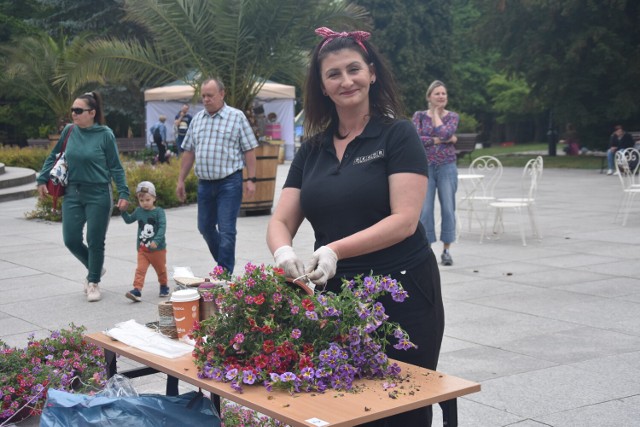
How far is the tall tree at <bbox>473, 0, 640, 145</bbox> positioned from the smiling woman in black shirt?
27564 millimetres

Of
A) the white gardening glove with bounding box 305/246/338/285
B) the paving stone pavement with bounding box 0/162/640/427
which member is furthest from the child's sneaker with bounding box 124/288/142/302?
the white gardening glove with bounding box 305/246/338/285

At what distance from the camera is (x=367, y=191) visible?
321cm

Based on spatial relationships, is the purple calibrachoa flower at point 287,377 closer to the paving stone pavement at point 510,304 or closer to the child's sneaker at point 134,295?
the paving stone pavement at point 510,304

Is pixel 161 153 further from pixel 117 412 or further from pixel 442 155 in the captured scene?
pixel 117 412

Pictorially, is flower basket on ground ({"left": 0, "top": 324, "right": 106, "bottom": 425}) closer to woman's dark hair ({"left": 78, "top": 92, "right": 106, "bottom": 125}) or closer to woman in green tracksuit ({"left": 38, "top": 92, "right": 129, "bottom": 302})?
woman in green tracksuit ({"left": 38, "top": 92, "right": 129, "bottom": 302})

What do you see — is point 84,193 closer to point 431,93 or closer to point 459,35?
point 431,93

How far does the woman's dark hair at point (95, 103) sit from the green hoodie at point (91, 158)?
9 centimetres

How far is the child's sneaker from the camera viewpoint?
791 cm

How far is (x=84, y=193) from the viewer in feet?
26.4

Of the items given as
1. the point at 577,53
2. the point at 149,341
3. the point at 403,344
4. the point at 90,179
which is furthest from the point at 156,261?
the point at 577,53

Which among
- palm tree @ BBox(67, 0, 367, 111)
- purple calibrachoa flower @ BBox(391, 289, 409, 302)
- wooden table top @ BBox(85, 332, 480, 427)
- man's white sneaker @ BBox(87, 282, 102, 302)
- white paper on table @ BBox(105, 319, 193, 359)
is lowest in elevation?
man's white sneaker @ BBox(87, 282, 102, 302)

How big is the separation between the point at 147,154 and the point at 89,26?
15933 millimetres

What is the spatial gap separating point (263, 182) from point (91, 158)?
7622 mm

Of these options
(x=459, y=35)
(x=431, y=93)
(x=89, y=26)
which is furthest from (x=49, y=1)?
(x=431, y=93)
